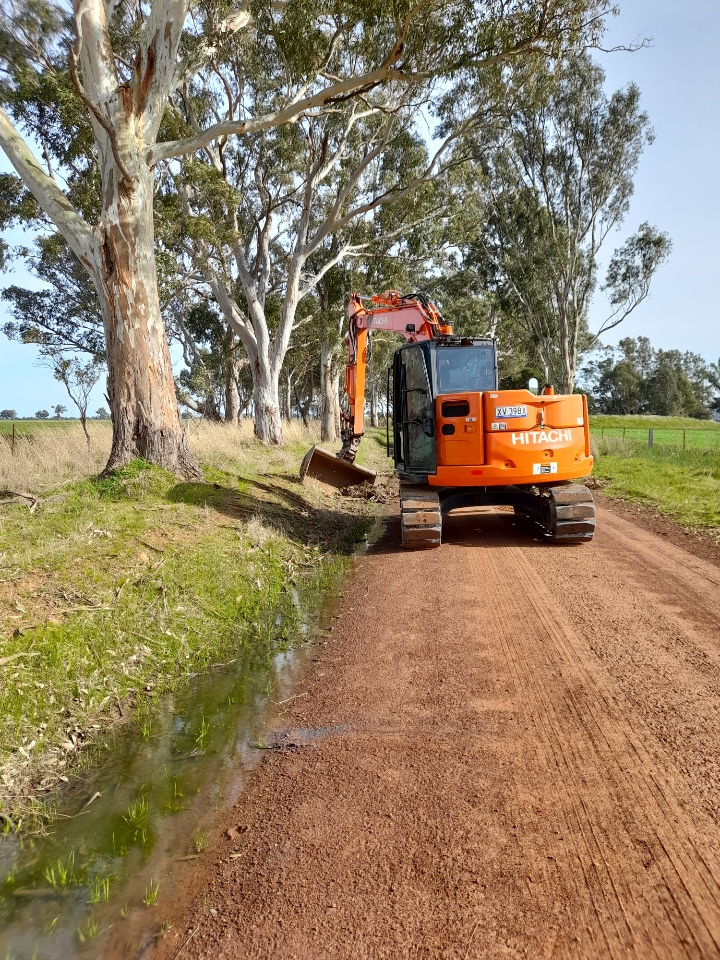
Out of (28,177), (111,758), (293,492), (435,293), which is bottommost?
(111,758)

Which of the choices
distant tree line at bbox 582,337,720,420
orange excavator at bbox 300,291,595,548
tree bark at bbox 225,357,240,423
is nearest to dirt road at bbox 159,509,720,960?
orange excavator at bbox 300,291,595,548

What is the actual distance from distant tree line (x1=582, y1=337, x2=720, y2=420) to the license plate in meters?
82.9

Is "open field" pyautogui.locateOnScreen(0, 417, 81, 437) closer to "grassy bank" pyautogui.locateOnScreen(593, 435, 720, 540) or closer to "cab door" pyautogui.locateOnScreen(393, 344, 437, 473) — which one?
"cab door" pyautogui.locateOnScreen(393, 344, 437, 473)

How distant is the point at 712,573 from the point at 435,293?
81.5 feet

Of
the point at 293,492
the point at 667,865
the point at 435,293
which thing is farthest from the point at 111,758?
the point at 435,293

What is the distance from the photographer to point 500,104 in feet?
52.0

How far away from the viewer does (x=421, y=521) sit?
29.8ft

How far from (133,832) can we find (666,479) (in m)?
15.1

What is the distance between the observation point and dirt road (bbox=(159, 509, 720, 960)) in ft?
8.36

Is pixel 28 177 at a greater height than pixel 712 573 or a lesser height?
greater

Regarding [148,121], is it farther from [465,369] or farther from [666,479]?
[666,479]

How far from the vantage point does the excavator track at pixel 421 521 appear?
909cm

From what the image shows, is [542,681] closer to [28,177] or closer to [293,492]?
[293,492]

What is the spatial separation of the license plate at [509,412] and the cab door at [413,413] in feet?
3.40
